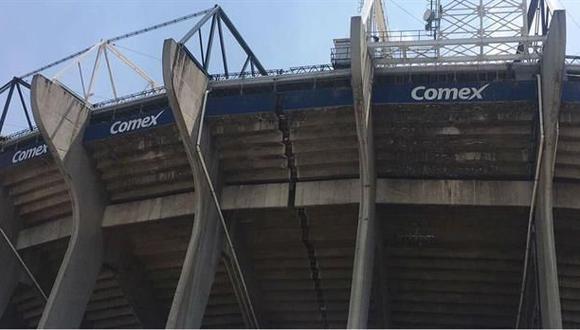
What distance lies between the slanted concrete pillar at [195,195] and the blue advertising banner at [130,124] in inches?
57.8

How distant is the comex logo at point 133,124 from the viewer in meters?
29.5

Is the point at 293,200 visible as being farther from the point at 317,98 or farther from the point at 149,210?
the point at 149,210

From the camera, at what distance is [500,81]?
87.0ft

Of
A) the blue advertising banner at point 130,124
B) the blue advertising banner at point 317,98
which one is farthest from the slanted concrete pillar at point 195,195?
the blue advertising banner at point 317,98

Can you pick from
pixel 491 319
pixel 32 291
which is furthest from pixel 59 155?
pixel 491 319

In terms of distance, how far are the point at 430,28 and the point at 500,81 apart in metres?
13.1

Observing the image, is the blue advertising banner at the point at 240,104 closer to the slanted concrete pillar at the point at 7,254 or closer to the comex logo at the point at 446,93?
the comex logo at the point at 446,93

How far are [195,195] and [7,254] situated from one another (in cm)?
1138

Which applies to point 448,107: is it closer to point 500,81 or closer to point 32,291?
point 500,81

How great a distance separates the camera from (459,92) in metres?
26.6

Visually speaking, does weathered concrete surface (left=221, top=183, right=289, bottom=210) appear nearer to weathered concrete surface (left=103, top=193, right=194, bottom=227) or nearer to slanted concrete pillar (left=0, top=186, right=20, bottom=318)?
weathered concrete surface (left=103, top=193, right=194, bottom=227)

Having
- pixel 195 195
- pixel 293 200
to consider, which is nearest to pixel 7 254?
pixel 195 195

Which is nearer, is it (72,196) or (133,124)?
(133,124)

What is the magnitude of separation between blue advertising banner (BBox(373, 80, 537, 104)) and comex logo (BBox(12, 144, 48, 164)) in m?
14.9
